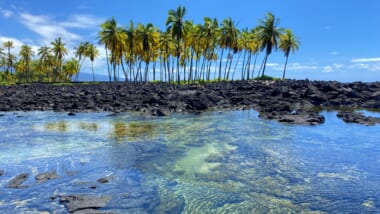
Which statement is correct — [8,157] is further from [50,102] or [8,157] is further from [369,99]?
[369,99]

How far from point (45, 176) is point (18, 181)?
0.88 m

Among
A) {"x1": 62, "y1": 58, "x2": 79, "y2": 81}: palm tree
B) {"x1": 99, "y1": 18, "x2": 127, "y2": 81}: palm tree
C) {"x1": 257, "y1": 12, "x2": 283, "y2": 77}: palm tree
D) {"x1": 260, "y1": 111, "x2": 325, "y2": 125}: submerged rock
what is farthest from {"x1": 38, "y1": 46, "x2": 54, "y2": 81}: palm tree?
{"x1": 260, "y1": 111, "x2": 325, "y2": 125}: submerged rock

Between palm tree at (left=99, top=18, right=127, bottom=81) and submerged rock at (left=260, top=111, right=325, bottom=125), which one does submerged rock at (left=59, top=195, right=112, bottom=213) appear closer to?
submerged rock at (left=260, top=111, right=325, bottom=125)

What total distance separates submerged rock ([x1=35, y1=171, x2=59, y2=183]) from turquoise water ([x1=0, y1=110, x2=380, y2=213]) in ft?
0.99

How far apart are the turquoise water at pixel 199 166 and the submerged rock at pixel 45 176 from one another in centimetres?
30

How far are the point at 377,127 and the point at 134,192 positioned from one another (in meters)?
19.8

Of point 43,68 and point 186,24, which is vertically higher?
point 186,24

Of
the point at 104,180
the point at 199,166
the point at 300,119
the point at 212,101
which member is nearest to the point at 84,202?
the point at 104,180

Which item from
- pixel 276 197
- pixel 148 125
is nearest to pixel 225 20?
pixel 148 125

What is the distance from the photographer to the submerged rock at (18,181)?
10.8 m

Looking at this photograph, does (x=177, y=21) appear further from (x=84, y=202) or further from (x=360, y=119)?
(x=84, y=202)

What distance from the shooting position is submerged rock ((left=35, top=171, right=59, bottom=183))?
37.4 feet

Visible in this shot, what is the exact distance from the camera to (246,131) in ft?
71.4

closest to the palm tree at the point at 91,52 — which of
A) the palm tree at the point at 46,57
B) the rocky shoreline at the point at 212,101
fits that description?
the palm tree at the point at 46,57
